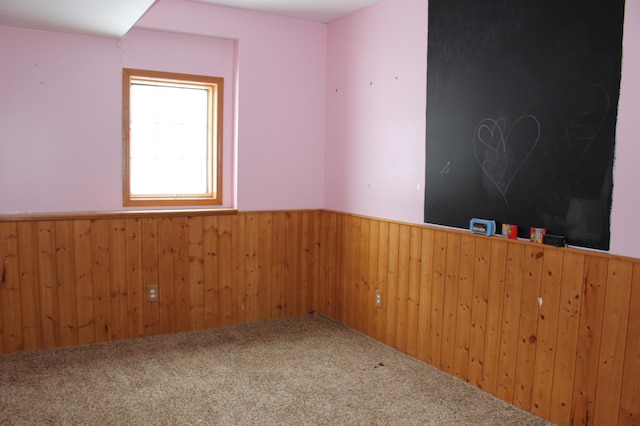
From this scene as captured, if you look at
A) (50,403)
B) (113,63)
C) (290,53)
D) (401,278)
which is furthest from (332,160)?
(50,403)

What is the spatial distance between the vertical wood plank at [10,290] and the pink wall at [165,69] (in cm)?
19

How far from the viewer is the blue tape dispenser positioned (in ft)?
10.1

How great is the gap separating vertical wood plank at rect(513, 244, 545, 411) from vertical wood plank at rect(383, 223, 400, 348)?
3.51 feet

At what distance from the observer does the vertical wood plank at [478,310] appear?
10.3ft

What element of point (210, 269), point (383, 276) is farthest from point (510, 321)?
point (210, 269)

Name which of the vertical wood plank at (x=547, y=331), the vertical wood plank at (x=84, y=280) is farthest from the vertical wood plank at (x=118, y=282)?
the vertical wood plank at (x=547, y=331)

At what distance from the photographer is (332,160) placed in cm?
461

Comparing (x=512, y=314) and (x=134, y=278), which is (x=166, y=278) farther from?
(x=512, y=314)

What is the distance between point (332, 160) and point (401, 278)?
1.29m

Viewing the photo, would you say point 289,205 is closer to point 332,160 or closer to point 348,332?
point 332,160

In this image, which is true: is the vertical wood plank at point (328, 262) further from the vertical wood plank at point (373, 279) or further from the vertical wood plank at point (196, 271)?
the vertical wood plank at point (196, 271)

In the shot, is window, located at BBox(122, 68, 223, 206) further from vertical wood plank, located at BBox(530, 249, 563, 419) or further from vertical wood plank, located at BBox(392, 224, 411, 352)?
vertical wood plank, located at BBox(530, 249, 563, 419)

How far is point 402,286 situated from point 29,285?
2565 millimetres

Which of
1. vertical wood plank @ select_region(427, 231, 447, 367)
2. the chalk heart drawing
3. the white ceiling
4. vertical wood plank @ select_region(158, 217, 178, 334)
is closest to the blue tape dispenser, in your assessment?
the chalk heart drawing
